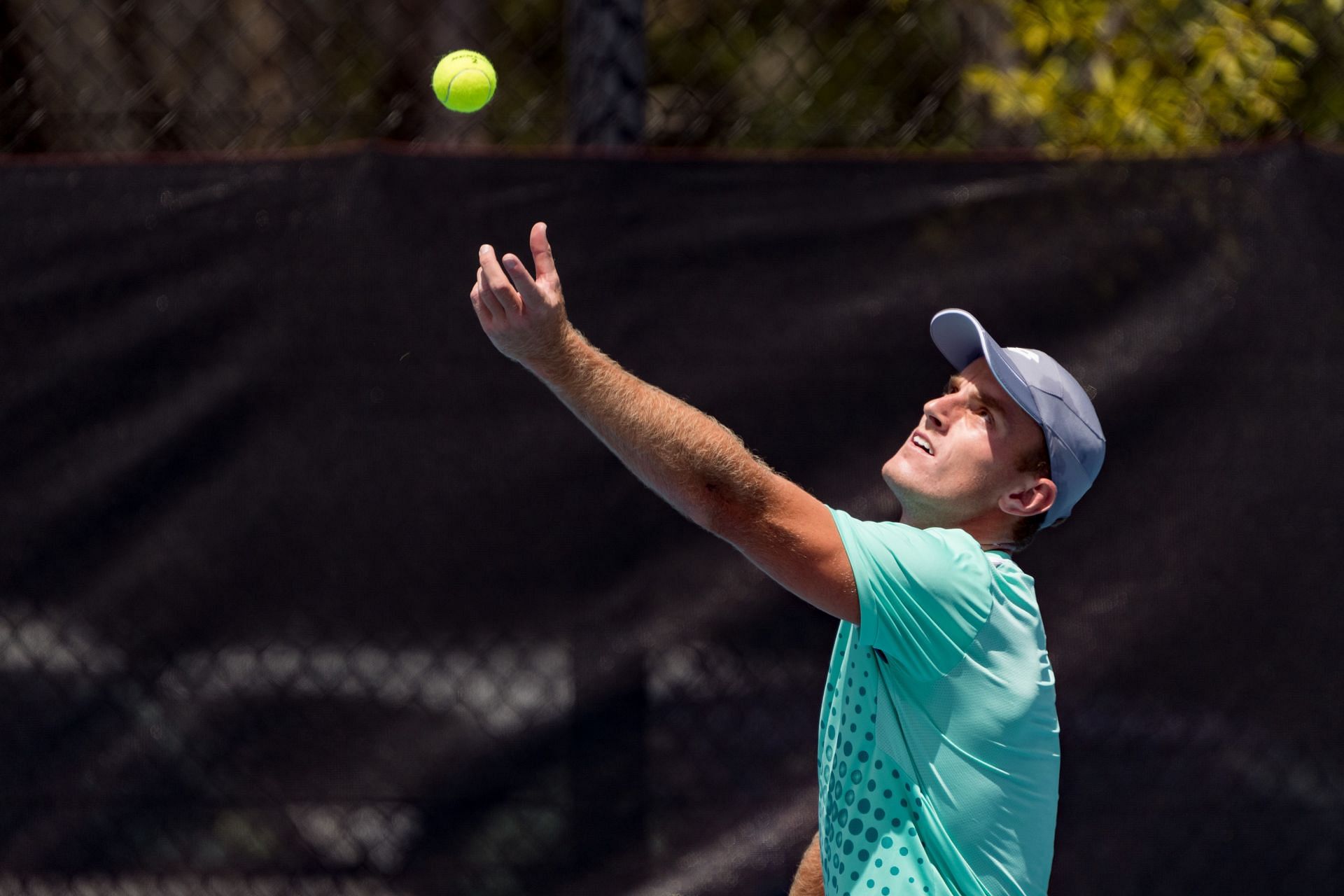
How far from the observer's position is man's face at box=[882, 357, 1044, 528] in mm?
2340

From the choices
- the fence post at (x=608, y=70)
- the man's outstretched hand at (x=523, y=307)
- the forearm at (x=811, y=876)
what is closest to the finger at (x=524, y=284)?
the man's outstretched hand at (x=523, y=307)

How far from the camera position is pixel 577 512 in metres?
3.25

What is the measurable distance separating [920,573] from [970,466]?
31 cm

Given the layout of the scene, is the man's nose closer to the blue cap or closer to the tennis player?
the tennis player

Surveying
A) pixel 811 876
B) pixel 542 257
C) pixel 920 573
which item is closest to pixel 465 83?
pixel 542 257

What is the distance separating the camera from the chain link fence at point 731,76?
377 cm

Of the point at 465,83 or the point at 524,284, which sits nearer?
the point at 524,284

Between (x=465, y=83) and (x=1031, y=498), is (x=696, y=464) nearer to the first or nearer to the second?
(x=1031, y=498)

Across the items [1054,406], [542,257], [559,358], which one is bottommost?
[1054,406]

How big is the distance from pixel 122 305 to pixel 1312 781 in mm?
2804

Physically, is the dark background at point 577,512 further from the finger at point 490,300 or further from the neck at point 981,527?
the finger at point 490,300

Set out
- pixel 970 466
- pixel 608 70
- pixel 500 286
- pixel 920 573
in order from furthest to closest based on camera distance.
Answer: pixel 608 70
pixel 970 466
pixel 920 573
pixel 500 286

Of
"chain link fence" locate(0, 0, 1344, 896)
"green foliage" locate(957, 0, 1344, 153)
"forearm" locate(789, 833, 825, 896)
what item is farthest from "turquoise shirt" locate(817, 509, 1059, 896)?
"green foliage" locate(957, 0, 1344, 153)

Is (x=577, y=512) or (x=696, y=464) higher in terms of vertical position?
(x=696, y=464)
